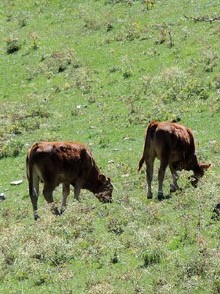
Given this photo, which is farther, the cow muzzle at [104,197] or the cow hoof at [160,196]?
the cow muzzle at [104,197]

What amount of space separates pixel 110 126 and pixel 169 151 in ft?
30.8

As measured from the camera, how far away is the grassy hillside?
15.1 meters

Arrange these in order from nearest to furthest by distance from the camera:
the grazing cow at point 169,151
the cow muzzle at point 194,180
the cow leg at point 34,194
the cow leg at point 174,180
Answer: the cow leg at point 34,194
the grazing cow at point 169,151
the cow muzzle at point 194,180
the cow leg at point 174,180

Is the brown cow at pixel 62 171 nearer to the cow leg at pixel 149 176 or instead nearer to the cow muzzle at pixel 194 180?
the cow leg at pixel 149 176

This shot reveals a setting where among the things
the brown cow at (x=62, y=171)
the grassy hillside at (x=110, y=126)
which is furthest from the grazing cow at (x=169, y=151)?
the brown cow at (x=62, y=171)

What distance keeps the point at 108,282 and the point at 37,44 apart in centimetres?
2794

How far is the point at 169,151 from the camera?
20.8 metres

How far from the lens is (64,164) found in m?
20.2

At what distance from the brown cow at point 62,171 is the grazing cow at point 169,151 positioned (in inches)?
52.3

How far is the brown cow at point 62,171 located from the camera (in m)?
19.7

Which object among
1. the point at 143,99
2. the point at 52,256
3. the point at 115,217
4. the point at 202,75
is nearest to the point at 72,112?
the point at 143,99

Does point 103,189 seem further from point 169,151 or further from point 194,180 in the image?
point 194,180

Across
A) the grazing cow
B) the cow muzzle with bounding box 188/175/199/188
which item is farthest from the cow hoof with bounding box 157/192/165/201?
the cow muzzle with bounding box 188/175/199/188

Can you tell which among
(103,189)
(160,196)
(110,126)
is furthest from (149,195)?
(110,126)
